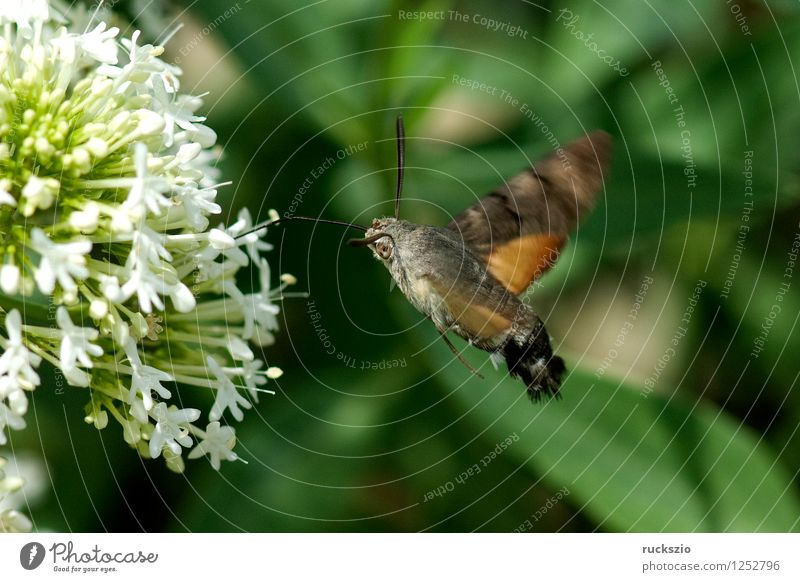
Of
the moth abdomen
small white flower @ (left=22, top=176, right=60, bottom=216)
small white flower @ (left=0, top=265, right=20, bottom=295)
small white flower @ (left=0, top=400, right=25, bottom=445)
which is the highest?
the moth abdomen

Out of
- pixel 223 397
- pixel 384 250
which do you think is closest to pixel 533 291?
pixel 384 250

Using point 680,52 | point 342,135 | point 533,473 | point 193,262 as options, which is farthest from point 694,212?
point 193,262

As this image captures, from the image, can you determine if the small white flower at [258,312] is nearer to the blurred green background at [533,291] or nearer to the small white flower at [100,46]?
the small white flower at [100,46]

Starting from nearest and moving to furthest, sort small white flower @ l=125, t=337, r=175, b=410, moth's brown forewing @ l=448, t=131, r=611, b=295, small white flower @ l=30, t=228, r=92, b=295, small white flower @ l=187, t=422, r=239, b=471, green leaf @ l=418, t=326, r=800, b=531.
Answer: small white flower @ l=30, t=228, r=92, b=295 < small white flower @ l=125, t=337, r=175, b=410 < small white flower @ l=187, t=422, r=239, b=471 < moth's brown forewing @ l=448, t=131, r=611, b=295 < green leaf @ l=418, t=326, r=800, b=531

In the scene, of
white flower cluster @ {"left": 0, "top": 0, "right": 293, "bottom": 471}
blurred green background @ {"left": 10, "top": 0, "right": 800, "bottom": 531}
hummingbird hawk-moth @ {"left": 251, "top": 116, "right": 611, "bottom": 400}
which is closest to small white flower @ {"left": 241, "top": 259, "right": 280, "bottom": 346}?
white flower cluster @ {"left": 0, "top": 0, "right": 293, "bottom": 471}

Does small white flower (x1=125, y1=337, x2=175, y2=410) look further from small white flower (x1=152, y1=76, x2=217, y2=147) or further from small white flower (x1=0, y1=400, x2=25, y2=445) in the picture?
small white flower (x1=152, y1=76, x2=217, y2=147)

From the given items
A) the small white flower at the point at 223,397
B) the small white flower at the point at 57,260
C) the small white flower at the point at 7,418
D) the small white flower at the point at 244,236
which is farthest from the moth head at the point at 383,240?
the small white flower at the point at 7,418

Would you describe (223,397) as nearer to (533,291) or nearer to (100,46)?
(100,46)
